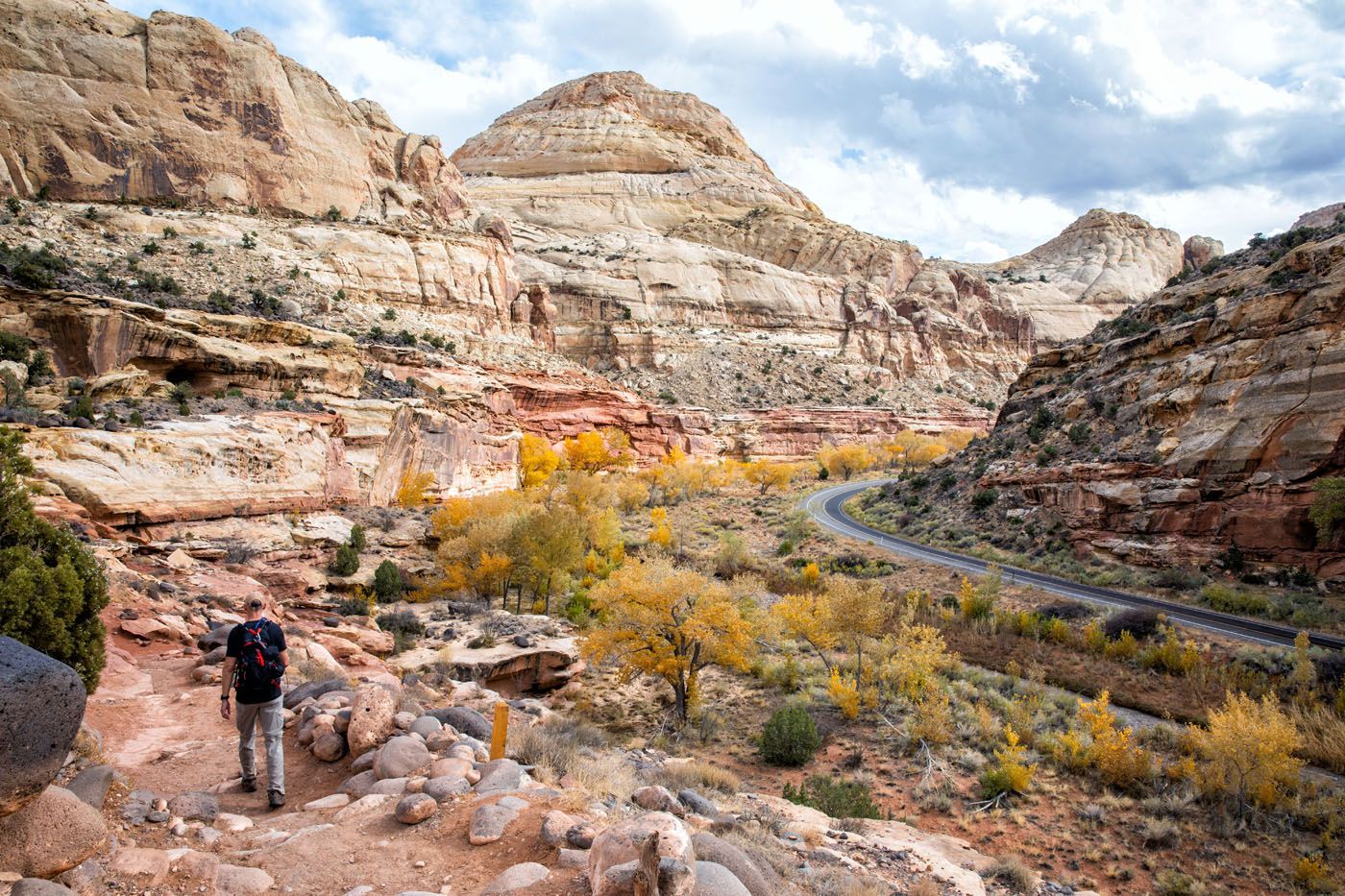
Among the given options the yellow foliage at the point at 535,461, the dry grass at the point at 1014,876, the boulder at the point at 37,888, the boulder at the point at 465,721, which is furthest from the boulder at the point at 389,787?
the yellow foliage at the point at 535,461

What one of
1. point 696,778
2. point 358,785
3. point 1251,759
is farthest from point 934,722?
point 358,785

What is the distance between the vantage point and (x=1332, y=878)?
9.62 metres

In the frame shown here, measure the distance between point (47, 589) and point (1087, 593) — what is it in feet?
94.3

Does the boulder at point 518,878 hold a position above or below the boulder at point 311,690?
above

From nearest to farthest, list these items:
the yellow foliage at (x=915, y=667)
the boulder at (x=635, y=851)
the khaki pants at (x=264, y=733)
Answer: the boulder at (x=635, y=851)
the khaki pants at (x=264, y=733)
the yellow foliage at (x=915, y=667)

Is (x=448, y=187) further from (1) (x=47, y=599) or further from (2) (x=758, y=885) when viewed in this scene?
(2) (x=758, y=885)

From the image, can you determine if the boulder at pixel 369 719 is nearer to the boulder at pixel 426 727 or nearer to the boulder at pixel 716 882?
the boulder at pixel 426 727

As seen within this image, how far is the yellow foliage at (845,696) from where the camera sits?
16.0 m

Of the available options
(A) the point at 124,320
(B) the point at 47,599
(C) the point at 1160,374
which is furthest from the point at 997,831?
(A) the point at 124,320

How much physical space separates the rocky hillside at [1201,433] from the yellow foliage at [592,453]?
26.8 metres

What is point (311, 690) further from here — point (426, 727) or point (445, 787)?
point (445, 787)

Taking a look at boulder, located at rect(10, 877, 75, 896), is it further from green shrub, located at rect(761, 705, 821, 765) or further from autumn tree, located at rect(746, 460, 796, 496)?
autumn tree, located at rect(746, 460, 796, 496)

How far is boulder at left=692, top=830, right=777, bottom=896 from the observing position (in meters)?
4.74

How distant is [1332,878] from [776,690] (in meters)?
11.3
